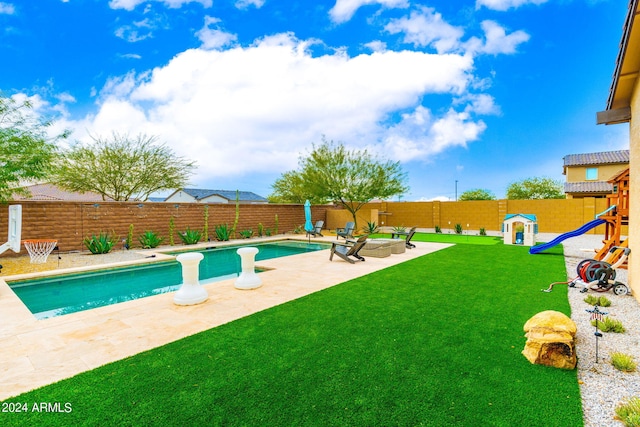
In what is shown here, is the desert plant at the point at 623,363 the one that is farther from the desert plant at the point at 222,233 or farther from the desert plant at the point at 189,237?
the desert plant at the point at 222,233

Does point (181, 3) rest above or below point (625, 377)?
above

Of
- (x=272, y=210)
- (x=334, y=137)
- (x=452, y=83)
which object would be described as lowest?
(x=272, y=210)

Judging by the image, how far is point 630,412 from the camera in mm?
2215

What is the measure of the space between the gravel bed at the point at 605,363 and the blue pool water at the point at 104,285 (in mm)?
6622

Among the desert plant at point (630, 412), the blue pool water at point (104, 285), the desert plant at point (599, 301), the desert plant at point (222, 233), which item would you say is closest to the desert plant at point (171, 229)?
the desert plant at point (222, 233)

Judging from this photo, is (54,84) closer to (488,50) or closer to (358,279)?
(358,279)

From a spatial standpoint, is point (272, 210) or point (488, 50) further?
point (272, 210)

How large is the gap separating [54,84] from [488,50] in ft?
57.9

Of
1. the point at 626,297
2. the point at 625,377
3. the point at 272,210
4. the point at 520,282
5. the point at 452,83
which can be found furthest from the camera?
the point at 272,210

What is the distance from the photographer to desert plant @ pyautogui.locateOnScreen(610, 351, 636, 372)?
2.90 m

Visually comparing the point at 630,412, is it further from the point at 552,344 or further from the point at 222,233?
the point at 222,233

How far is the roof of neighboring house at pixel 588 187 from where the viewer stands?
25.0 meters

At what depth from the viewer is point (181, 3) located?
1068 centimetres

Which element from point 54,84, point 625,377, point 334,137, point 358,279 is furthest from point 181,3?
point 625,377
